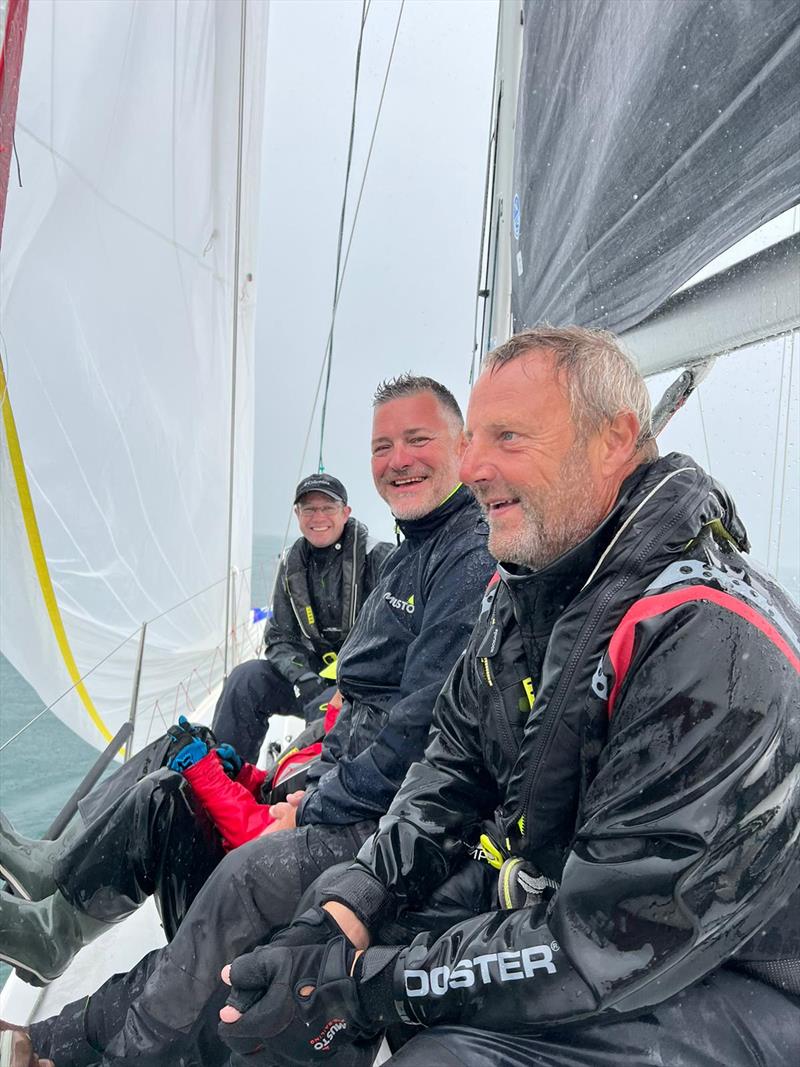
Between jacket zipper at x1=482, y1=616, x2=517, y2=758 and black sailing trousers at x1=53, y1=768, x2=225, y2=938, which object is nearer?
jacket zipper at x1=482, y1=616, x2=517, y2=758

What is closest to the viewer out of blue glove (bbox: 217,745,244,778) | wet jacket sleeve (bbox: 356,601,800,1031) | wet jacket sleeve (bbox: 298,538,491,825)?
wet jacket sleeve (bbox: 356,601,800,1031)

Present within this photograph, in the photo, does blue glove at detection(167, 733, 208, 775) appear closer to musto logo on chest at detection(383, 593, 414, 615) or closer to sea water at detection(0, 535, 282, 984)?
musto logo on chest at detection(383, 593, 414, 615)

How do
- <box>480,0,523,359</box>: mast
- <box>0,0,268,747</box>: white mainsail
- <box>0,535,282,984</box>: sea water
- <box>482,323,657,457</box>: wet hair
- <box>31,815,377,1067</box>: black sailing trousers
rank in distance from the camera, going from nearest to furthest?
<box>482,323,657,457</box>: wet hair < <box>31,815,377,1067</box>: black sailing trousers < <box>0,0,268,747</box>: white mainsail < <box>480,0,523,359</box>: mast < <box>0,535,282,984</box>: sea water

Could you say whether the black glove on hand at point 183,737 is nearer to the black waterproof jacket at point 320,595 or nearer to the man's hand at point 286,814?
the man's hand at point 286,814

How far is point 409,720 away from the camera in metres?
1.37

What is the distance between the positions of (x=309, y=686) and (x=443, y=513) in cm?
119

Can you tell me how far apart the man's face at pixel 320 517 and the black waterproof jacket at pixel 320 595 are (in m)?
0.05

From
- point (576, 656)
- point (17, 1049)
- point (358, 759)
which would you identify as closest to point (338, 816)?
point (358, 759)

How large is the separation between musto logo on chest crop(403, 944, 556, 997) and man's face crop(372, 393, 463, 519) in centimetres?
90

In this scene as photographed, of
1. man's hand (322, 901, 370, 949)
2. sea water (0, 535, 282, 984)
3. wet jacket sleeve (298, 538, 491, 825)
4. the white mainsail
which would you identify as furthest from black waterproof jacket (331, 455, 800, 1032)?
sea water (0, 535, 282, 984)

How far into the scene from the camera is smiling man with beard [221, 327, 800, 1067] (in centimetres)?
72

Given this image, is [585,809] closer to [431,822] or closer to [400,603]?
[431,822]

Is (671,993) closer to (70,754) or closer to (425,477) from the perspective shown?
(425,477)

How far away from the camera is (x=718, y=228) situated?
1.12 metres
